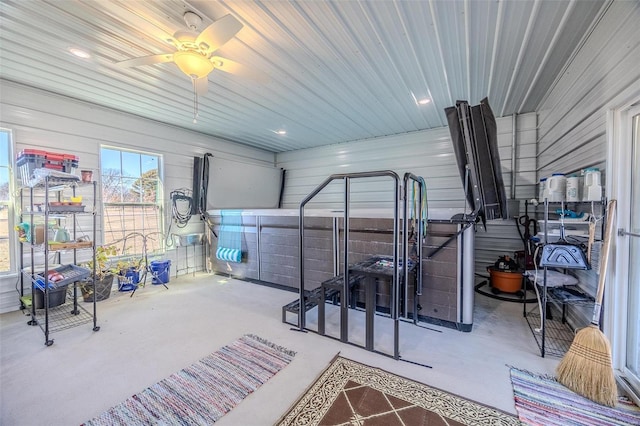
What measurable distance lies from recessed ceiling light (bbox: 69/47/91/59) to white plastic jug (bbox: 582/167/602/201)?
4882mm

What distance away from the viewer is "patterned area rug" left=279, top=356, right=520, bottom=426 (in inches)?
64.0

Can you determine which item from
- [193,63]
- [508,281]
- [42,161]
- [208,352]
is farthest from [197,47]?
[508,281]

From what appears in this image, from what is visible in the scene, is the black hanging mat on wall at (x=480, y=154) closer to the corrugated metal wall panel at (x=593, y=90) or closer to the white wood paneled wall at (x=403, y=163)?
the corrugated metal wall panel at (x=593, y=90)

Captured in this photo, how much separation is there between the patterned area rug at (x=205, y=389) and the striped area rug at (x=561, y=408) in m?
1.72

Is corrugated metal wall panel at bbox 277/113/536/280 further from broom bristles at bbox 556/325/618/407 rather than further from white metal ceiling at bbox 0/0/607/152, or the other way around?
broom bristles at bbox 556/325/618/407

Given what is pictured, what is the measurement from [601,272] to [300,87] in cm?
351

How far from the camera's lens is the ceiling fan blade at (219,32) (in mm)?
1828

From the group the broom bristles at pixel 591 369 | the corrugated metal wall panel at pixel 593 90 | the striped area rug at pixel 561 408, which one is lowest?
the striped area rug at pixel 561 408

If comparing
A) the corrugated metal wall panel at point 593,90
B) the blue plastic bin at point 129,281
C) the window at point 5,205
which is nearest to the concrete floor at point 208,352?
the blue plastic bin at point 129,281

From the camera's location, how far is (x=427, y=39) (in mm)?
2490

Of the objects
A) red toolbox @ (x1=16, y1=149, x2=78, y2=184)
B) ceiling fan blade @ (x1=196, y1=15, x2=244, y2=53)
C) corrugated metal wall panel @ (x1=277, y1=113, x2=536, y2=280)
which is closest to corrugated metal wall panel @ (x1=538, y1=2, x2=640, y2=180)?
corrugated metal wall panel @ (x1=277, y1=113, x2=536, y2=280)

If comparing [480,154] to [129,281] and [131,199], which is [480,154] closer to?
[129,281]

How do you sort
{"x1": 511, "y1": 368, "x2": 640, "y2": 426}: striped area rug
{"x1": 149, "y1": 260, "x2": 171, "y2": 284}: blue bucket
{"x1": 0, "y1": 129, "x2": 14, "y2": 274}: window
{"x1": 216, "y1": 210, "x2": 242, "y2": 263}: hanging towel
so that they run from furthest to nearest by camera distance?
{"x1": 216, "y1": 210, "x2": 242, "y2": 263}: hanging towel, {"x1": 149, "y1": 260, "x2": 171, "y2": 284}: blue bucket, {"x1": 0, "y1": 129, "x2": 14, "y2": 274}: window, {"x1": 511, "y1": 368, "x2": 640, "y2": 426}: striped area rug

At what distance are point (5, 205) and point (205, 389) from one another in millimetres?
3768
